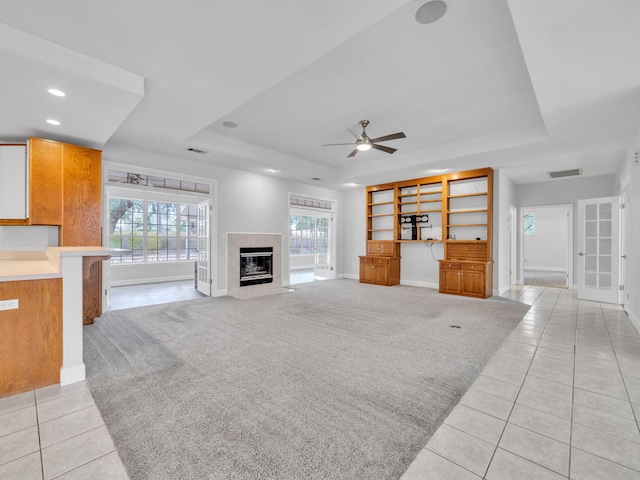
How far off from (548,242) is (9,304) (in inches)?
575

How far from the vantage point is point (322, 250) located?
10.0 metres

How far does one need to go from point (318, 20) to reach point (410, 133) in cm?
329

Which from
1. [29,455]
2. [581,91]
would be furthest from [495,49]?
[29,455]

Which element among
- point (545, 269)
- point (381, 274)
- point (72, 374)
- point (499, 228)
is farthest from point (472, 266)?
point (545, 269)

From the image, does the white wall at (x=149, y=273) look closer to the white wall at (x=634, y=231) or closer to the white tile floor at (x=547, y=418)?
the white tile floor at (x=547, y=418)

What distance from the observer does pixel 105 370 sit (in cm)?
267

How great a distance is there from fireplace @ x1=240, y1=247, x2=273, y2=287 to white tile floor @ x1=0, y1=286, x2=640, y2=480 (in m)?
4.15

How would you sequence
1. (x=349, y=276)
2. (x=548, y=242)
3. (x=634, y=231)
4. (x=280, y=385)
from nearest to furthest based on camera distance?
(x=280, y=385)
(x=634, y=231)
(x=349, y=276)
(x=548, y=242)

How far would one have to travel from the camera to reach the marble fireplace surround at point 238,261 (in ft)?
20.4

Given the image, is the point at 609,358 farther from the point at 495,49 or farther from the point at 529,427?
the point at 495,49

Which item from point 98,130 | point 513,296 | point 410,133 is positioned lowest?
point 513,296

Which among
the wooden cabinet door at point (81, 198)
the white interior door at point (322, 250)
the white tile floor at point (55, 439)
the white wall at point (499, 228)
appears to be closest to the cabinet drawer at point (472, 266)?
the white wall at point (499, 228)

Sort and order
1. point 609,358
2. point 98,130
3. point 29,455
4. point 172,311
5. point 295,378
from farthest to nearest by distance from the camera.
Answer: point 172,311, point 98,130, point 609,358, point 295,378, point 29,455

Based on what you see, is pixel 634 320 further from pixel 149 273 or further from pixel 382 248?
pixel 149 273
